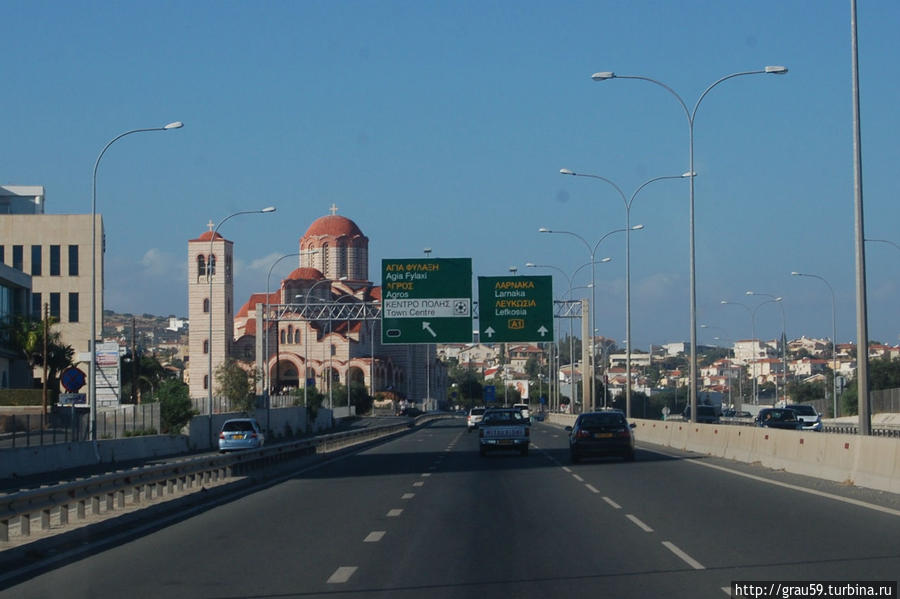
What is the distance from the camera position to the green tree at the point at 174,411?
55.0 metres

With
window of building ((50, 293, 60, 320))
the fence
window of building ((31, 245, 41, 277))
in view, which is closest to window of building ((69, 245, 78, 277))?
window of building ((50, 293, 60, 320))

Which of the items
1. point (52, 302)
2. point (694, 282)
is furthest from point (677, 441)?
point (52, 302)

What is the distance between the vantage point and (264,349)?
67.1m

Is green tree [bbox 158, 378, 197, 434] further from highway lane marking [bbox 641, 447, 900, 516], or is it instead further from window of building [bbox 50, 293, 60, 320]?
window of building [bbox 50, 293, 60, 320]

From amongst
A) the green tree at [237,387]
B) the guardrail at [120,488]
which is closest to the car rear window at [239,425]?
the guardrail at [120,488]

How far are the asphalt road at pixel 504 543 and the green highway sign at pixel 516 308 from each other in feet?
91.7

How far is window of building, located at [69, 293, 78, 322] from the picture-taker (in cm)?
9188

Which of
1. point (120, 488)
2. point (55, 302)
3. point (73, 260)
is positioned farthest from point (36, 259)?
point (120, 488)

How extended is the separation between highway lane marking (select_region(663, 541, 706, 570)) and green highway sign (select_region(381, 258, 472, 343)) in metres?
37.4

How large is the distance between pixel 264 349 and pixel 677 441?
29.9m

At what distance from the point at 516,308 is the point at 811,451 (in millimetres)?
28537

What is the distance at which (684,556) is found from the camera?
43.6 feet

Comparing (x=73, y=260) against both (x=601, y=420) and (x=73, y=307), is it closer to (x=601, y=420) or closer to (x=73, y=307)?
(x=73, y=307)

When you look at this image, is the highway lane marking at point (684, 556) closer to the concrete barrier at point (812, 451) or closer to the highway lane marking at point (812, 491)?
the highway lane marking at point (812, 491)
